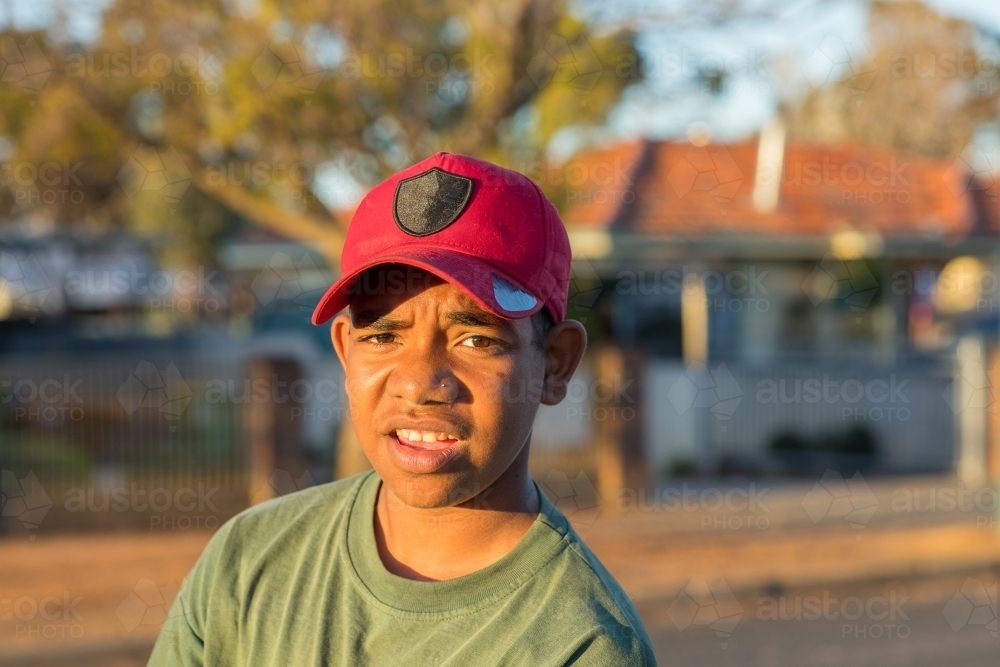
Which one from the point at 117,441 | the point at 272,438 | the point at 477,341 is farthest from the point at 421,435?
the point at 117,441

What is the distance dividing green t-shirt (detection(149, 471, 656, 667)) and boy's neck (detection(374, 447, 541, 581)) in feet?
0.13

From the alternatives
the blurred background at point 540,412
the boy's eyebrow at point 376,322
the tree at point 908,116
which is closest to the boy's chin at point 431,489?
the boy's eyebrow at point 376,322

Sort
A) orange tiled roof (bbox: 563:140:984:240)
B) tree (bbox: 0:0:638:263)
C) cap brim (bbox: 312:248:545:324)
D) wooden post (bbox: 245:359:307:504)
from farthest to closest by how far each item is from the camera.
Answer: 1. orange tiled roof (bbox: 563:140:984:240)
2. wooden post (bbox: 245:359:307:504)
3. tree (bbox: 0:0:638:263)
4. cap brim (bbox: 312:248:545:324)

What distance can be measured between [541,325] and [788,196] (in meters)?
15.7

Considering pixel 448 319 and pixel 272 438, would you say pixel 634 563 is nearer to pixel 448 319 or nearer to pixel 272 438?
pixel 272 438

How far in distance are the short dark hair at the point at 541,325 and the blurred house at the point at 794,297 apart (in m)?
8.95

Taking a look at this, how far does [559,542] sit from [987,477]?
11636 millimetres

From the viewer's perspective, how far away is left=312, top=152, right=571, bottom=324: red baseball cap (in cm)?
Answer: 156

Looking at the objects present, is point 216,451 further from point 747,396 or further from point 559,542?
point 559,542

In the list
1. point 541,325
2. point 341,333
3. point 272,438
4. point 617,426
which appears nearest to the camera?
point 541,325

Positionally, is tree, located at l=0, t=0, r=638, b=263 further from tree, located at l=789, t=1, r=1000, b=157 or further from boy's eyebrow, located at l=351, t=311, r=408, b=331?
tree, located at l=789, t=1, r=1000, b=157

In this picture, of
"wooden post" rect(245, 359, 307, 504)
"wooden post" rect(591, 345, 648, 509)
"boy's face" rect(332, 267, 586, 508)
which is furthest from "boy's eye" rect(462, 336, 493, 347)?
"wooden post" rect(591, 345, 648, 509)

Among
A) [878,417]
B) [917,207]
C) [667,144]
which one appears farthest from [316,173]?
[917,207]

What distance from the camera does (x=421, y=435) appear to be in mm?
1560
